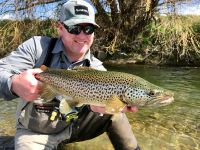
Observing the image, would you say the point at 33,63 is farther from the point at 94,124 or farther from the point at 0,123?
the point at 0,123

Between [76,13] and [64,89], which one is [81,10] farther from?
[64,89]

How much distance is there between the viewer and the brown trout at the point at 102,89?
3223 mm

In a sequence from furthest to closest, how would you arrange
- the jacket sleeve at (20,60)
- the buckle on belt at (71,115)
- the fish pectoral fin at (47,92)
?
the buckle on belt at (71,115) < the jacket sleeve at (20,60) < the fish pectoral fin at (47,92)

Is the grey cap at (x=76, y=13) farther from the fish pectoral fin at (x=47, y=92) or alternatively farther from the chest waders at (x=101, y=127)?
the fish pectoral fin at (x=47, y=92)

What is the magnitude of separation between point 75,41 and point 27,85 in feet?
2.97

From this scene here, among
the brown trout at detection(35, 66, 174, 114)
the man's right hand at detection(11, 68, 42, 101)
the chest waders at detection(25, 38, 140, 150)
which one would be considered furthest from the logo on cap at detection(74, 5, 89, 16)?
the man's right hand at detection(11, 68, 42, 101)

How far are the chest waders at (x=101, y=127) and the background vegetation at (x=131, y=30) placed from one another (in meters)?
11.5

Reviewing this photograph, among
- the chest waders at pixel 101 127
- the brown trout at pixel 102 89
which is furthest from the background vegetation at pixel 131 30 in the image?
the brown trout at pixel 102 89

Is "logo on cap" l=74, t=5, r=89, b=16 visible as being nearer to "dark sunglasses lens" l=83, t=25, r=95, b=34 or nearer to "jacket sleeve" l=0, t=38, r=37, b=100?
"dark sunglasses lens" l=83, t=25, r=95, b=34

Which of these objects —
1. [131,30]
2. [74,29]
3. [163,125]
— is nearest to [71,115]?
[74,29]

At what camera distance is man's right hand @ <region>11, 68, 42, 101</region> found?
3240 mm

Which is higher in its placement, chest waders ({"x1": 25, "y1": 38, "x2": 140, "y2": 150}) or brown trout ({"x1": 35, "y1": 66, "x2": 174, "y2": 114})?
brown trout ({"x1": 35, "y1": 66, "x2": 174, "y2": 114})

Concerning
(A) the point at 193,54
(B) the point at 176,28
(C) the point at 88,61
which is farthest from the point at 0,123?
(A) the point at 193,54

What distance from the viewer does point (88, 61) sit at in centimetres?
422
